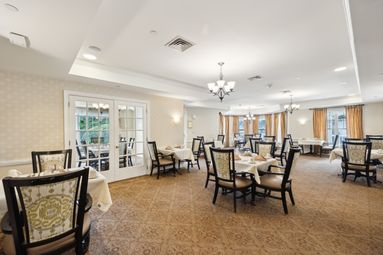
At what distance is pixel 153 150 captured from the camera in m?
4.83

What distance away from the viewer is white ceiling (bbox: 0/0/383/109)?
1.76 meters

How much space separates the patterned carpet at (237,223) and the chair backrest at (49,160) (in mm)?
950

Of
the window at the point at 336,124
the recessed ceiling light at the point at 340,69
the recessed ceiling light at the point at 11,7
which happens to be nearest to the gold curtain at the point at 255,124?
the window at the point at 336,124

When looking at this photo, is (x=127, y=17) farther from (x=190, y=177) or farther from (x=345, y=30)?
(x=190, y=177)

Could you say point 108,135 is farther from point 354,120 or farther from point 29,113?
point 354,120

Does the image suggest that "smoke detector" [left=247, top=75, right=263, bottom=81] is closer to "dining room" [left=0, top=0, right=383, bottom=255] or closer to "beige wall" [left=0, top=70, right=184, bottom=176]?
"dining room" [left=0, top=0, right=383, bottom=255]

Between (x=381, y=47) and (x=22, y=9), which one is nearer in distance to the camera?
(x=22, y=9)

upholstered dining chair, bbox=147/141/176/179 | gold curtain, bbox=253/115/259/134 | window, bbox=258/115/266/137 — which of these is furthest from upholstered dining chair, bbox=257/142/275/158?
gold curtain, bbox=253/115/259/134

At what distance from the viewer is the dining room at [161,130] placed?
5.27 feet

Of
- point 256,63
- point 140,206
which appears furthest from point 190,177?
point 256,63

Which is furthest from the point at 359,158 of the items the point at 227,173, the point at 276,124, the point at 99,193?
the point at 276,124

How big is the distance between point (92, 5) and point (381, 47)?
356 cm

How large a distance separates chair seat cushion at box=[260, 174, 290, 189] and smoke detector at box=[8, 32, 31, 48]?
3.78m

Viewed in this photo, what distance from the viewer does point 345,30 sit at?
2.41 meters
